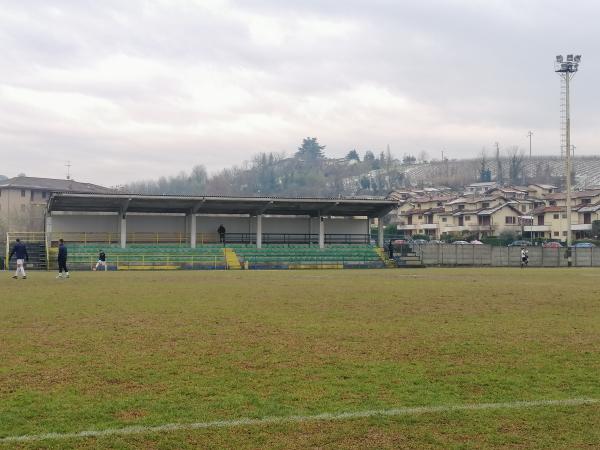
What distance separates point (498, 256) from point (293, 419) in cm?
5569

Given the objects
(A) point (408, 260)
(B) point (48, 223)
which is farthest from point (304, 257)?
(B) point (48, 223)

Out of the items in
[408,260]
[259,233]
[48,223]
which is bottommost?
[408,260]

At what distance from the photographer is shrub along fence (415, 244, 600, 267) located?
58.2m

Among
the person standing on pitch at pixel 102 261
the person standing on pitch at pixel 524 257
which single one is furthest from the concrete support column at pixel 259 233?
the person standing on pitch at pixel 524 257

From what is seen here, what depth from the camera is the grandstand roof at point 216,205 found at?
52.2 metres

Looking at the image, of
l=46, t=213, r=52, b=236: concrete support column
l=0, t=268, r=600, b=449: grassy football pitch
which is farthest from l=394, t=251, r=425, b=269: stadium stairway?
l=0, t=268, r=600, b=449: grassy football pitch

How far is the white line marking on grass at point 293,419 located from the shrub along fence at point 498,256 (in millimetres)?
51357

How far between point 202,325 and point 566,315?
28.3 ft

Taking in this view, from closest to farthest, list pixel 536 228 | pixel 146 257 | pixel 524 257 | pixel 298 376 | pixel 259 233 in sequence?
pixel 298 376, pixel 146 257, pixel 524 257, pixel 259 233, pixel 536 228

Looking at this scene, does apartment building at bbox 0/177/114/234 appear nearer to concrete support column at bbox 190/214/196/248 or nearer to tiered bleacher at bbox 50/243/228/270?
concrete support column at bbox 190/214/196/248

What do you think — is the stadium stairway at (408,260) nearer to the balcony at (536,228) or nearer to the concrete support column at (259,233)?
the concrete support column at (259,233)

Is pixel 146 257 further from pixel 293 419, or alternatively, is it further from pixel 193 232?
pixel 293 419

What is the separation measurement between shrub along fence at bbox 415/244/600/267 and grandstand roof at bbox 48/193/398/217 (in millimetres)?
5809

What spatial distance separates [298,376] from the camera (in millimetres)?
8656
